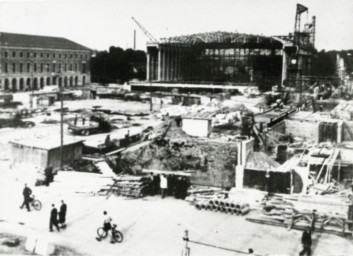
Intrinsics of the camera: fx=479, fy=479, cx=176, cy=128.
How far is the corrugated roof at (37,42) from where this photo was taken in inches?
2485

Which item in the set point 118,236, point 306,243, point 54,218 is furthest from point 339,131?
point 54,218

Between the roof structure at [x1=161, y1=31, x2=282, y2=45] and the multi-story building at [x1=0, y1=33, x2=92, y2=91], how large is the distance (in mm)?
16250

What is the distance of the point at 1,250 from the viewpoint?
12.4 m

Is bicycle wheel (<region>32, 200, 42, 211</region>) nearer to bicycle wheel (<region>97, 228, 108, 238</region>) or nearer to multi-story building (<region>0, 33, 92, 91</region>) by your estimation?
bicycle wheel (<region>97, 228, 108, 238</region>)

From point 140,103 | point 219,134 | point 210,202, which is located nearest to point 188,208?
point 210,202

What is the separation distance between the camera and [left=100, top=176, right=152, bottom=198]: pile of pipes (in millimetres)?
16641

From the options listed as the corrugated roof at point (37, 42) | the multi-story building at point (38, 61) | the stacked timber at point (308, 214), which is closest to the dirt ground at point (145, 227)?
the stacked timber at point (308, 214)

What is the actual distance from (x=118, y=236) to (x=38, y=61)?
5930 centimetres

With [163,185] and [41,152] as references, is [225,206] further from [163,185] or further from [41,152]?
[41,152]

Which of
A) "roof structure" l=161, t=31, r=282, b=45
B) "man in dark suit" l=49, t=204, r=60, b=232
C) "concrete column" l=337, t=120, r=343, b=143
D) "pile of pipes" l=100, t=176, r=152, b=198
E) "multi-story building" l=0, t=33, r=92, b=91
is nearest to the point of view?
"man in dark suit" l=49, t=204, r=60, b=232

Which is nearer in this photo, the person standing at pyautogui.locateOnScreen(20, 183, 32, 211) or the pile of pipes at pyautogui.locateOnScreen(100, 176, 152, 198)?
the person standing at pyautogui.locateOnScreen(20, 183, 32, 211)

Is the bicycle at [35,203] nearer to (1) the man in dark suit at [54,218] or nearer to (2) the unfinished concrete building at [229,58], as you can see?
(1) the man in dark suit at [54,218]

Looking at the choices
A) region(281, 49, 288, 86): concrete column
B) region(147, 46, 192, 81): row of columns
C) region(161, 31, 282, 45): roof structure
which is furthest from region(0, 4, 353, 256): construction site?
region(147, 46, 192, 81): row of columns

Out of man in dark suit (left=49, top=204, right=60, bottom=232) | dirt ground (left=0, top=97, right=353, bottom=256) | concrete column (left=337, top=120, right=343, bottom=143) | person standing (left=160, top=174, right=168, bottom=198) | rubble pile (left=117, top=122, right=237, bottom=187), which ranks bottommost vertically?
dirt ground (left=0, top=97, right=353, bottom=256)
